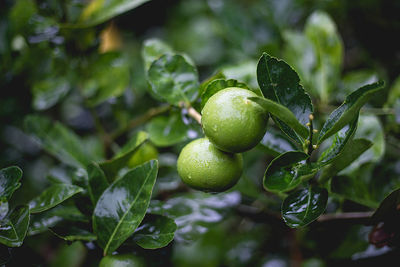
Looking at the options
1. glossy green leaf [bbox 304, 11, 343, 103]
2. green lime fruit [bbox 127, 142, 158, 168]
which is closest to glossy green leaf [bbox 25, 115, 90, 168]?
green lime fruit [bbox 127, 142, 158, 168]

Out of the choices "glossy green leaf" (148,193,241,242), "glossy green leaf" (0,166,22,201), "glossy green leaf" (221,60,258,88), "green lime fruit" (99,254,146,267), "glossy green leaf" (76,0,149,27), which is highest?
"glossy green leaf" (76,0,149,27)

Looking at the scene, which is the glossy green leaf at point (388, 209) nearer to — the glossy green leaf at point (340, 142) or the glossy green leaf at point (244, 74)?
the glossy green leaf at point (340, 142)

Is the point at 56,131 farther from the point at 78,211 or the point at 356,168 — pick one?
the point at 356,168

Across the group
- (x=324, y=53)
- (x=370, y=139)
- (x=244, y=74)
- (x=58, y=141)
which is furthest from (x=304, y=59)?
(x=58, y=141)

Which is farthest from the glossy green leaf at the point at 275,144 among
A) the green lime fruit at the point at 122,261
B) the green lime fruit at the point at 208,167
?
the green lime fruit at the point at 122,261

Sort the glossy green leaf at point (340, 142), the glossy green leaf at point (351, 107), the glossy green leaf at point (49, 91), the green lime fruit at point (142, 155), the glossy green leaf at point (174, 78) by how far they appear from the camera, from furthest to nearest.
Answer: the glossy green leaf at point (49, 91) < the green lime fruit at point (142, 155) < the glossy green leaf at point (174, 78) < the glossy green leaf at point (340, 142) < the glossy green leaf at point (351, 107)

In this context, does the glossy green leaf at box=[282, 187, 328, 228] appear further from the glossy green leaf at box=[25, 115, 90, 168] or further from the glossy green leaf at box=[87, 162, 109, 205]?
the glossy green leaf at box=[25, 115, 90, 168]
